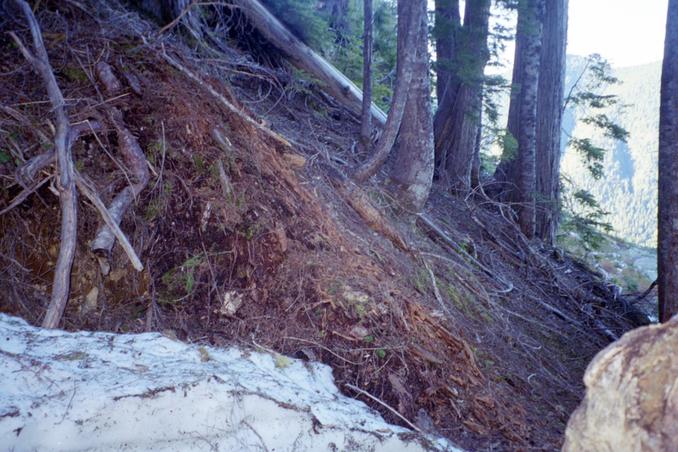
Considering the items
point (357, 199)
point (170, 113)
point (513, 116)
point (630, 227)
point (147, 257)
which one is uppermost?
point (513, 116)

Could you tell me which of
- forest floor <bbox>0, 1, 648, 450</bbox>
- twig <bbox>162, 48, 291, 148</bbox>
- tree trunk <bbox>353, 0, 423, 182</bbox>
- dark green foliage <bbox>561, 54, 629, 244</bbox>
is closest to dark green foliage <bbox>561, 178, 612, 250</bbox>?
dark green foliage <bbox>561, 54, 629, 244</bbox>

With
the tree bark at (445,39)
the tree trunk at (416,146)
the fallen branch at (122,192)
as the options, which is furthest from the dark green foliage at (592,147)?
the fallen branch at (122,192)

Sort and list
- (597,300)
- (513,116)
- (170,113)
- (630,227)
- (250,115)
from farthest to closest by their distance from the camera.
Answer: (630,227), (513,116), (597,300), (250,115), (170,113)

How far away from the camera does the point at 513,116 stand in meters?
8.73

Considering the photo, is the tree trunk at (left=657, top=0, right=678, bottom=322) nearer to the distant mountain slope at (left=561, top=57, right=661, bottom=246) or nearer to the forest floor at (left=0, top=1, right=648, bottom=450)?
the forest floor at (left=0, top=1, right=648, bottom=450)

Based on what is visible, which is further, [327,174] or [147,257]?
[327,174]

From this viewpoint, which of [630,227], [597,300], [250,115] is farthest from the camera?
[630,227]

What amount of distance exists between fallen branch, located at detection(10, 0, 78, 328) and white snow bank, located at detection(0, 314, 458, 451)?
223mm

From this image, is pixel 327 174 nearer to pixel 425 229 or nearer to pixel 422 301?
pixel 425 229

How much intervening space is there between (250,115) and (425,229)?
220cm

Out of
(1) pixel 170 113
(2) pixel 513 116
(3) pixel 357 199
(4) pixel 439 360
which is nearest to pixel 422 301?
(4) pixel 439 360

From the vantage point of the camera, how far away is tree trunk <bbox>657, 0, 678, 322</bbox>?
513 centimetres

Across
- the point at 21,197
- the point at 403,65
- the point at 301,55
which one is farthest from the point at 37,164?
the point at 301,55

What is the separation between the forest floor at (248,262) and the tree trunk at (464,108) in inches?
98.6
